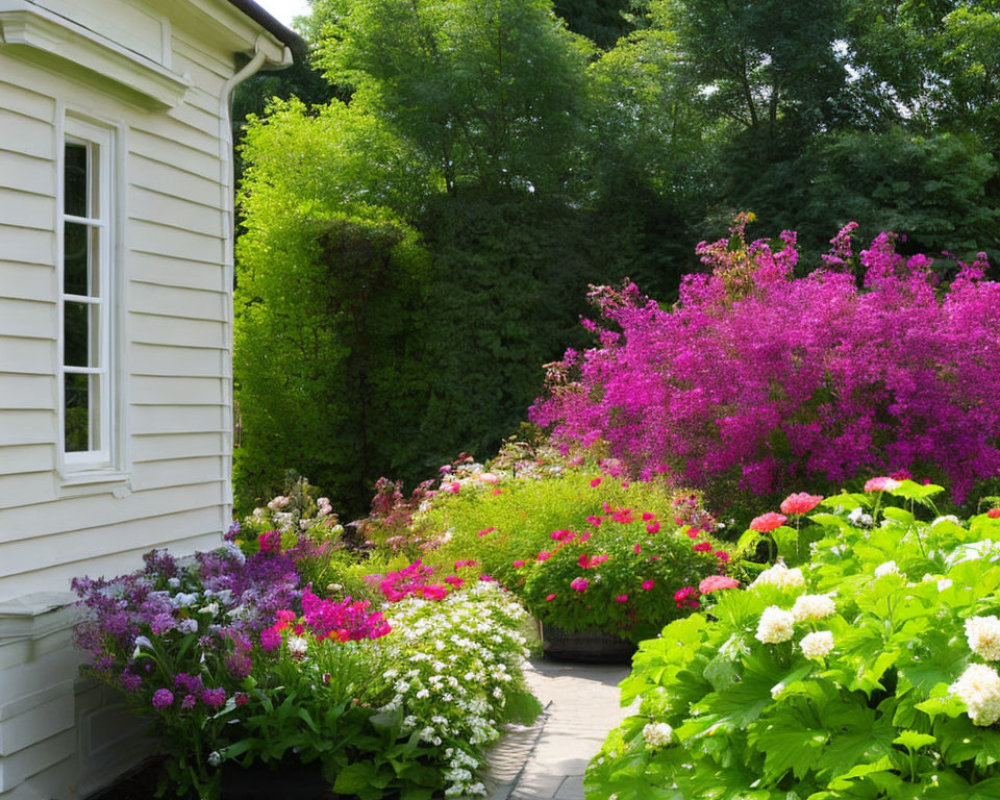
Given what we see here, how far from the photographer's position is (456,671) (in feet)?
15.3

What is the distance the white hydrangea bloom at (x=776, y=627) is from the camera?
2662mm

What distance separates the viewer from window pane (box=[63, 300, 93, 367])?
4652 millimetres

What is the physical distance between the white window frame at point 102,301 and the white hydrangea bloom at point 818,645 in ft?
10.7

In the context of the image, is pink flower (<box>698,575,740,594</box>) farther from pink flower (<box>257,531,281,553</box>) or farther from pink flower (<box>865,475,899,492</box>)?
pink flower (<box>257,531,281,553</box>)

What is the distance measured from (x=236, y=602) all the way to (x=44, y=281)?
1557 millimetres

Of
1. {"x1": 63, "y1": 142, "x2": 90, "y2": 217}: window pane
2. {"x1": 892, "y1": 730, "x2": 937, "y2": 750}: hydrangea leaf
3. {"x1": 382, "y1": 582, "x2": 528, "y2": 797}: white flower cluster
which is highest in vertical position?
{"x1": 63, "y1": 142, "x2": 90, "y2": 217}: window pane

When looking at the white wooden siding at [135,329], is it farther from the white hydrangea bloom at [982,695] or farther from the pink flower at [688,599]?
the white hydrangea bloom at [982,695]

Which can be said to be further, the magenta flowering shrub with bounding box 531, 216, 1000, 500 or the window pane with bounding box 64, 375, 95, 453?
the magenta flowering shrub with bounding box 531, 216, 1000, 500

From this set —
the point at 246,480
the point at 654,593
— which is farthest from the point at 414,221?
the point at 654,593

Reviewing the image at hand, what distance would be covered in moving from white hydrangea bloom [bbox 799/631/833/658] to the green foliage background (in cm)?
1094

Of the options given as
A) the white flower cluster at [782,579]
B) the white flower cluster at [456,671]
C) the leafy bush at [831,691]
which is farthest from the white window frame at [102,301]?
the white flower cluster at [782,579]

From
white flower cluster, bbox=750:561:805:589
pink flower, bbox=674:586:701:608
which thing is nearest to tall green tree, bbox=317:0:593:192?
pink flower, bbox=674:586:701:608

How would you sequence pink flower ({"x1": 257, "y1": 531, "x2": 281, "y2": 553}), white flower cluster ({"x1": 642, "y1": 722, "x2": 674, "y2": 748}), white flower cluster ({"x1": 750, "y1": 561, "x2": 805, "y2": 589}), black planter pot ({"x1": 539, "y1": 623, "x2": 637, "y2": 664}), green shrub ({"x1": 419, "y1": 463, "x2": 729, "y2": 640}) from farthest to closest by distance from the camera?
black planter pot ({"x1": 539, "y1": 623, "x2": 637, "y2": 664}), green shrub ({"x1": 419, "y1": 463, "x2": 729, "y2": 640}), pink flower ({"x1": 257, "y1": 531, "x2": 281, "y2": 553}), white flower cluster ({"x1": 750, "y1": 561, "x2": 805, "y2": 589}), white flower cluster ({"x1": 642, "y1": 722, "x2": 674, "y2": 748})

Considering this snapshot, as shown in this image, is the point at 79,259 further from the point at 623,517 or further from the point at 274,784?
the point at 623,517
